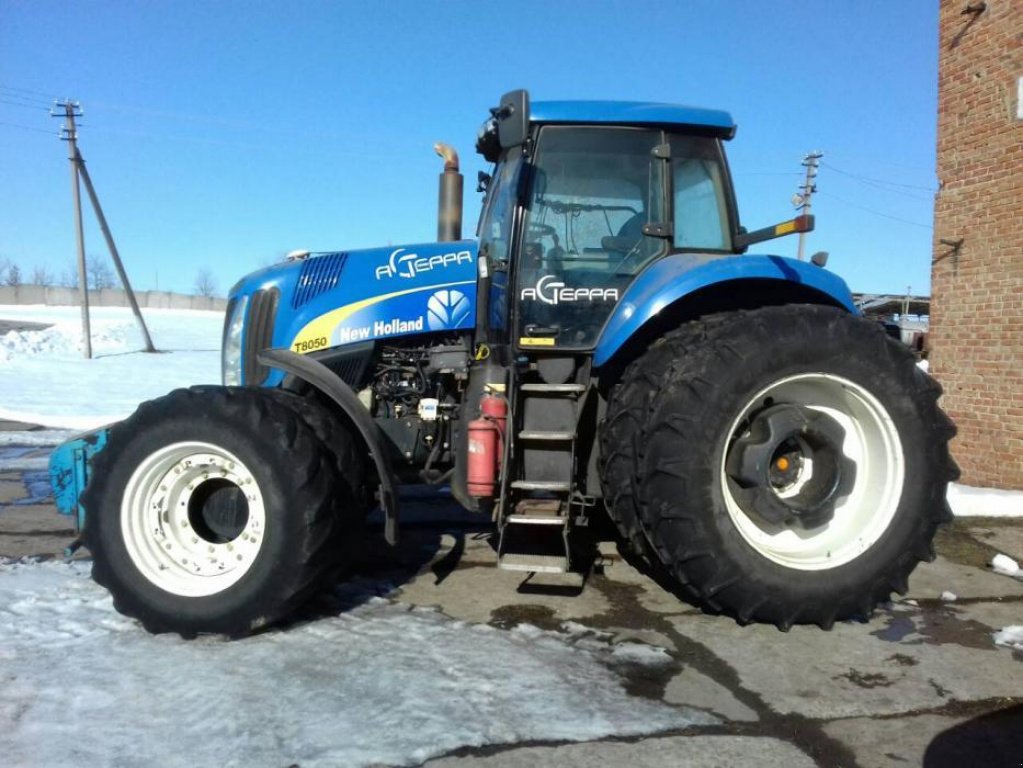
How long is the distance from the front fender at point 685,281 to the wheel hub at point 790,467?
62 centimetres

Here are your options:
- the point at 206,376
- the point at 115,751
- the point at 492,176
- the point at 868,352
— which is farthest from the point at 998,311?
the point at 206,376

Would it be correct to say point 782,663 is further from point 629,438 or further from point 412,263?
point 412,263

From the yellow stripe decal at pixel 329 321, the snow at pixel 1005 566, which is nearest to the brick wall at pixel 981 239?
the snow at pixel 1005 566

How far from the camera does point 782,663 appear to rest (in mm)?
3039

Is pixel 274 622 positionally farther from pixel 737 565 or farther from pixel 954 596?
pixel 954 596

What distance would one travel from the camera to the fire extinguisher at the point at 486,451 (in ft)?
11.2

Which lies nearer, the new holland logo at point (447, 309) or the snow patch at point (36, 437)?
the new holland logo at point (447, 309)

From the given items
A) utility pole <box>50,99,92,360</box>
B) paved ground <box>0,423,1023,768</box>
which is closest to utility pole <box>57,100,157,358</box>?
utility pole <box>50,99,92,360</box>

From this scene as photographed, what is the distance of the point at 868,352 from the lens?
3373 millimetres

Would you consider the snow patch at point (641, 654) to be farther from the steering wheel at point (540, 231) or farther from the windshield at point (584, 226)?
the steering wheel at point (540, 231)

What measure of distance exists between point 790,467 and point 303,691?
7.79ft

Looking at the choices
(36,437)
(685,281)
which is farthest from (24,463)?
(685,281)

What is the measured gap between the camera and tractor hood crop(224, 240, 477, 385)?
402 centimetres

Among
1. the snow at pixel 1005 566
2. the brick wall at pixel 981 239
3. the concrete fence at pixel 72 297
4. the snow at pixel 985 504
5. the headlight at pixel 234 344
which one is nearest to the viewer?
the headlight at pixel 234 344
